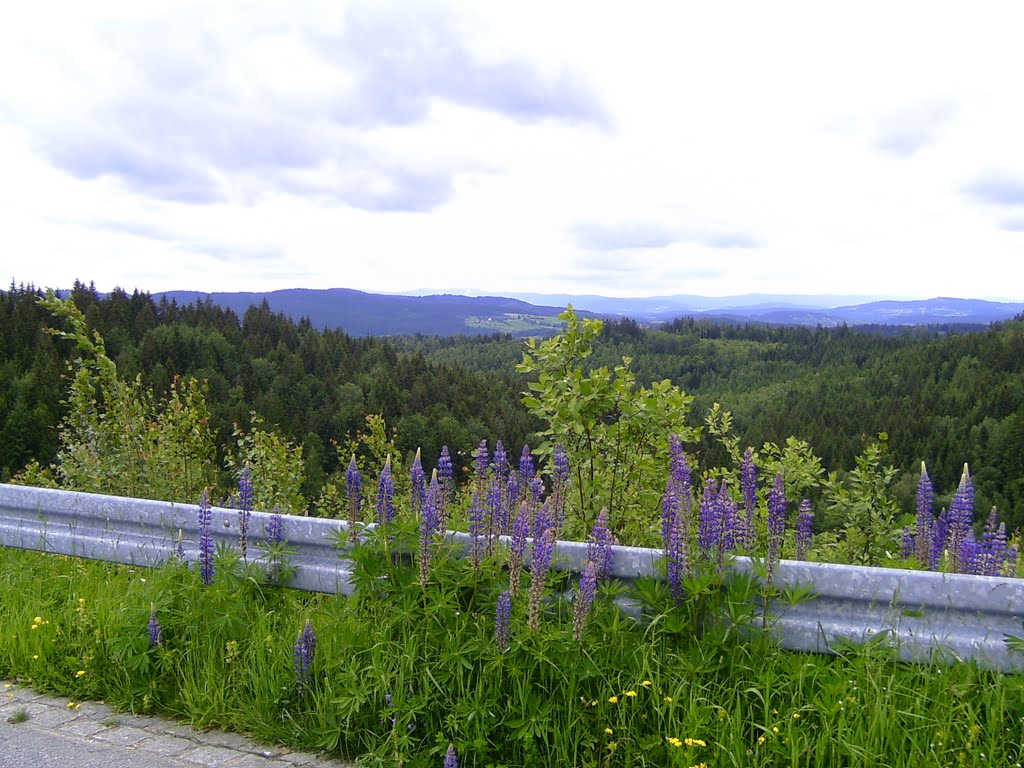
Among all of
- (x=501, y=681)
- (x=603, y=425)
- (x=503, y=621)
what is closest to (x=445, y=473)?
(x=503, y=621)

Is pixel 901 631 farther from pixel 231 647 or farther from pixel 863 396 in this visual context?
pixel 863 396

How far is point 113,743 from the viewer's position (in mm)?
3383

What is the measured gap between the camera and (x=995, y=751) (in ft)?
9.29

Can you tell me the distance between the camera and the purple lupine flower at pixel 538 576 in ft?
10.7

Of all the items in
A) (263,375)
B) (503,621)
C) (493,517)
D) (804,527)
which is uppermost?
(493,517)

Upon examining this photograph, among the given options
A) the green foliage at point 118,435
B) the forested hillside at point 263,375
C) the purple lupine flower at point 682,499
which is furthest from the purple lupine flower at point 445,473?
the forested hillside at point 263,375

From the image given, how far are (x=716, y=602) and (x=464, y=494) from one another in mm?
3461

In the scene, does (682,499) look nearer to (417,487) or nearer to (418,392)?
(417,487)

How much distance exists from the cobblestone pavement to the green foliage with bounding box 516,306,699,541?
8.58 ft

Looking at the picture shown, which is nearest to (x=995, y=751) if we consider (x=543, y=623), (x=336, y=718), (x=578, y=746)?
(x=578, y=746)

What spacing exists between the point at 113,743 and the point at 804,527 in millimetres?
3635

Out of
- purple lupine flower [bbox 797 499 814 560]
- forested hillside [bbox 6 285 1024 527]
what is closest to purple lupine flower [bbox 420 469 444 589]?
purple lupine flower [bbox 797 499 814 560]

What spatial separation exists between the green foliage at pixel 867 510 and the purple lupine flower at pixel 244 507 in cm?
415

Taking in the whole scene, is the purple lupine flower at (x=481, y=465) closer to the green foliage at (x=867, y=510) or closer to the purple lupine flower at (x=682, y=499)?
the purple lupine flower at (x=682, y=499)
